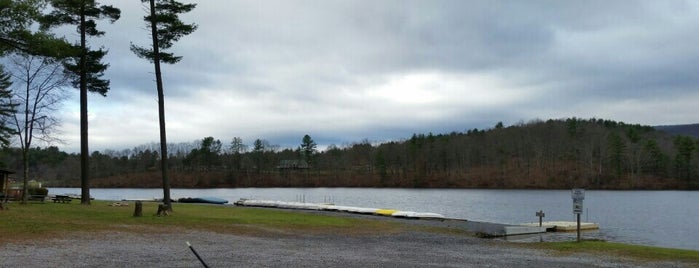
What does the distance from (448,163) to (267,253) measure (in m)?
152

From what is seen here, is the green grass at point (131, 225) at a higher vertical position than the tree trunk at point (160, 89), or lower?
lower

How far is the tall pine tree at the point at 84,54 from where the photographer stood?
102 feet

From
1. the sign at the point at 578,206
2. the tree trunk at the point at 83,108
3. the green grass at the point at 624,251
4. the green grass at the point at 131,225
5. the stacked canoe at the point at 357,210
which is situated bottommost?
the stacked canoe at the point at 357,210

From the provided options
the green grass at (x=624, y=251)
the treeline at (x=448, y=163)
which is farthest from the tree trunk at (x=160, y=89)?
the treeline at (x=448, y=163)

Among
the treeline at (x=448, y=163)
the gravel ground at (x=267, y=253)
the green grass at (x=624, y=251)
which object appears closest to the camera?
the gravel ground at (x=267, y=253)

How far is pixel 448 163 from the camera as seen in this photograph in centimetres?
16438

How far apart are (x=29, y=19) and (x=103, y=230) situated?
23.5ft

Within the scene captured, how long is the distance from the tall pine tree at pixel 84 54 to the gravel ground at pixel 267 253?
15.8 meters

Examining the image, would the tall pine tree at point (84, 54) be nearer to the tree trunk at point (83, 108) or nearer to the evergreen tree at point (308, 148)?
the tree trunk at point (83, 108)

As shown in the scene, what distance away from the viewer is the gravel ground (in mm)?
13047

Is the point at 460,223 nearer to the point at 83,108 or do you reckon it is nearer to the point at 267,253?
the point at 267,253

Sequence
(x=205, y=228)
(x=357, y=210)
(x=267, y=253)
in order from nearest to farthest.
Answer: (x=267, y=253)
(x=205, y=228)
(x=357, y=210)

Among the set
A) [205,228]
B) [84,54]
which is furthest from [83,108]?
[205,228]

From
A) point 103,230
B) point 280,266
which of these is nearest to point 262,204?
point 103,230
